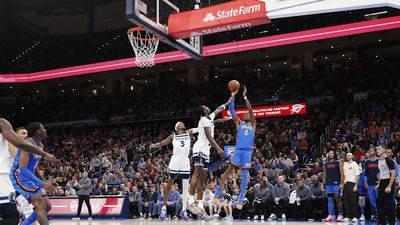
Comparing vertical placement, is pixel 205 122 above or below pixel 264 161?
above

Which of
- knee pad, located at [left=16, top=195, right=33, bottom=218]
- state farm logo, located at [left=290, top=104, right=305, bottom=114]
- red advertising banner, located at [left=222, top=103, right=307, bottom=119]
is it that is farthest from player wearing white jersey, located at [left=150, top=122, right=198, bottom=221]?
state farm logo, located at [left=290, top=104, right=305, bottom=114]

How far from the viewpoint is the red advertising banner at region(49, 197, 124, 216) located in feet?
57.4

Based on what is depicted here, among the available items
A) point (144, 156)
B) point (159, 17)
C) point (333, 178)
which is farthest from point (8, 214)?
point (144, 156)

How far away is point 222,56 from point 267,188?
16063 millimetres

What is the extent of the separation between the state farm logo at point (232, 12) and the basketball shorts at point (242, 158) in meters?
2.64

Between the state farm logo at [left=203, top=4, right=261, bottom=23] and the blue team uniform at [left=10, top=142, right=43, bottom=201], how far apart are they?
4.98 m

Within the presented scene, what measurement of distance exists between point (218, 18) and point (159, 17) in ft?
4.06

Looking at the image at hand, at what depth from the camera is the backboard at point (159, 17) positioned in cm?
958

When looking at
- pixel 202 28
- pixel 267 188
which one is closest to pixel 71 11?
pixel 267 188

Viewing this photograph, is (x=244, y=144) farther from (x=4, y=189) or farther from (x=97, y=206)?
(x=97, y=206)

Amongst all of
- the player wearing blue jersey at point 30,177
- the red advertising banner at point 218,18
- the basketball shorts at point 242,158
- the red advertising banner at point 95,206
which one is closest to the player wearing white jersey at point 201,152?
the basketball shorts at point 242,158

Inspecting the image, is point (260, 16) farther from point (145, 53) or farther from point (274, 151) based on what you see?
point (274, 151)

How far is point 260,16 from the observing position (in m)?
9.42

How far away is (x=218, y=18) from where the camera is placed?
33.4 feet
